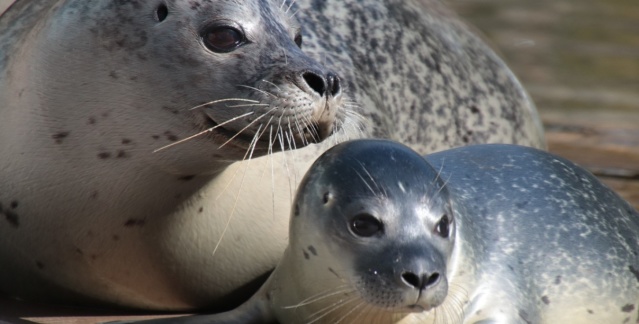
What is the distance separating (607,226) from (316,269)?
3.47ft

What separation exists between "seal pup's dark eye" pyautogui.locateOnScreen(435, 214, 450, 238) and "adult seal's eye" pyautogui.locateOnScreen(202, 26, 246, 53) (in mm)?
782

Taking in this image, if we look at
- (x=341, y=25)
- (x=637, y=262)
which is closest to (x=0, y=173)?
(x=341, y=25)

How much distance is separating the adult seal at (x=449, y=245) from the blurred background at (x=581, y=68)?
1.65 m

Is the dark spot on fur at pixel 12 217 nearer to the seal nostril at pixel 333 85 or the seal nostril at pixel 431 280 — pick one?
the seal nostril at pixel 333 85

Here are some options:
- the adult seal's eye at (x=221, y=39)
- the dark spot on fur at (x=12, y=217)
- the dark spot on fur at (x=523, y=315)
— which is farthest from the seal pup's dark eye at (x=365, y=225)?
the dark spot on fur at (x=12, y=217)

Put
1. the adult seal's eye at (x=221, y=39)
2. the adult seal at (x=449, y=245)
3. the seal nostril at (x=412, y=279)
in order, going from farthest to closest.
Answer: the adult seal's eye at (x=221, y=39) → the adult seal at (x=449, y=245) → the seal nostril at (x=412, y=279)

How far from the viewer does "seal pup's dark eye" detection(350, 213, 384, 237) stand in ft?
12.6

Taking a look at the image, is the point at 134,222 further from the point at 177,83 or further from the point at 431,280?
the point at 431,280

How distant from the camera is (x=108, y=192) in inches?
172

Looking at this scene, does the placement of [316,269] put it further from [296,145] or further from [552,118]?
[552,118]

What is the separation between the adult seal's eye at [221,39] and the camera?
4.18 metres

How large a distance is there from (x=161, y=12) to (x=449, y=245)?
108 centimetres

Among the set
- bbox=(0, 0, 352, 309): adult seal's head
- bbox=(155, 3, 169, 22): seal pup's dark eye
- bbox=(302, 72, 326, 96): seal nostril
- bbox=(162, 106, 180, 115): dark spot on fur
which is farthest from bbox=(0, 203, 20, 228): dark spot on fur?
bbox=(302, 72, 326, 96): seal nostril

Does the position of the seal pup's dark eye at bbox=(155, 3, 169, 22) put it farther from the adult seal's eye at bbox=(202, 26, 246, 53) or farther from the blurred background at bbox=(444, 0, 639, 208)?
the blurred background at bbox=(444, 0, 639, 208)
